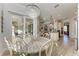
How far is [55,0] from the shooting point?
1436mm

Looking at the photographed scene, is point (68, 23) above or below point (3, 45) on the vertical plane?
above

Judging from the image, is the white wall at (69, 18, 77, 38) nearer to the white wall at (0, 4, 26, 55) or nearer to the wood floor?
the wood floor

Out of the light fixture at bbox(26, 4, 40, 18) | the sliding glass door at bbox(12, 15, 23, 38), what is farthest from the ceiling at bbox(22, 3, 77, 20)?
Answer: the sliding glass door at bbox(12, 15, 23, 38)

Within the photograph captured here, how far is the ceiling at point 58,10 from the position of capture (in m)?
1.41

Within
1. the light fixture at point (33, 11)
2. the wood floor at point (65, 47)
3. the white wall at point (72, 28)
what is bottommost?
the wood floor at point (65, 47)

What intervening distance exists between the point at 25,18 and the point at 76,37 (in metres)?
0.59

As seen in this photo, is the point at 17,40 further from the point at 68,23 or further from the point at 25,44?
the point at 68,23

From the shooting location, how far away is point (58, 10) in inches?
55.6

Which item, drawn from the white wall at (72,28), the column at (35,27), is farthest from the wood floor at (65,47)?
the column at (35,27)

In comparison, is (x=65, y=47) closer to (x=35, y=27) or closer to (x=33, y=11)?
(x=35, y=27)

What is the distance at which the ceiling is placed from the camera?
1413mm

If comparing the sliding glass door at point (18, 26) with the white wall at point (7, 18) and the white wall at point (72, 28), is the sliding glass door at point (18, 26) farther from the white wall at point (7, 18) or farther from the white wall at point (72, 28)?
the white wall at point (72, 28)

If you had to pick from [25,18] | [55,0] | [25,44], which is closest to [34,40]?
[25,44]

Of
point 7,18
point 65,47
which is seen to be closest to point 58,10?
point 65,47
